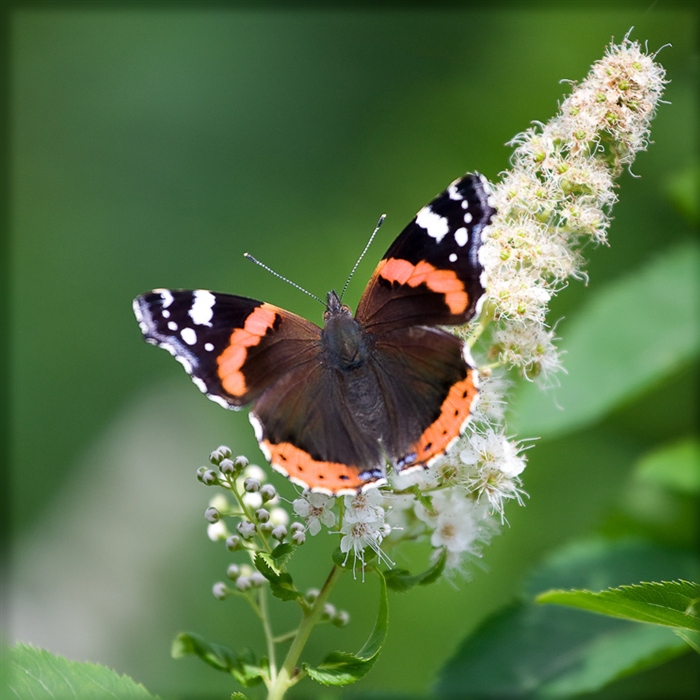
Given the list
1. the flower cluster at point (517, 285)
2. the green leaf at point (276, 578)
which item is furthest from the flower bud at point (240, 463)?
the green leaf at point (276, 578)

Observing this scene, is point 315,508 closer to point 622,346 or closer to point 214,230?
point 622,346

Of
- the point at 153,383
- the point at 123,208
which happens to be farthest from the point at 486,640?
Answer: the point at 123,208

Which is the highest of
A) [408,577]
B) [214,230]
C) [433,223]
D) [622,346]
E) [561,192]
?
[214,230]

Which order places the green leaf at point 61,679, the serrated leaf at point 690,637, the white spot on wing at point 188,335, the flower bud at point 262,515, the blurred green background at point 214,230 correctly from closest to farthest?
the serrated leaf at point 690,637
the green leaf at point 61,679
the flower bud at point 262,515
the white spot on wing at point 188,335
the blurred green background at point 214,230

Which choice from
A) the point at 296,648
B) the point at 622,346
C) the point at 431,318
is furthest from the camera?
the point at 622,346

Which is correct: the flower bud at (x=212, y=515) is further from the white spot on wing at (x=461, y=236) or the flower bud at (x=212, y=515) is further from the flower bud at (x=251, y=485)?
the white spot on wing at (x=461, y=236)

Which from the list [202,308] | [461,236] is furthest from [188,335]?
[461,236]

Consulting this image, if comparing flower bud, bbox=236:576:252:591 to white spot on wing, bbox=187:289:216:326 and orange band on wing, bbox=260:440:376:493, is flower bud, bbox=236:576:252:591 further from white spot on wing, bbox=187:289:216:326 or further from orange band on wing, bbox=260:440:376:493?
white spot on wing, bbox=187:289:216:326
